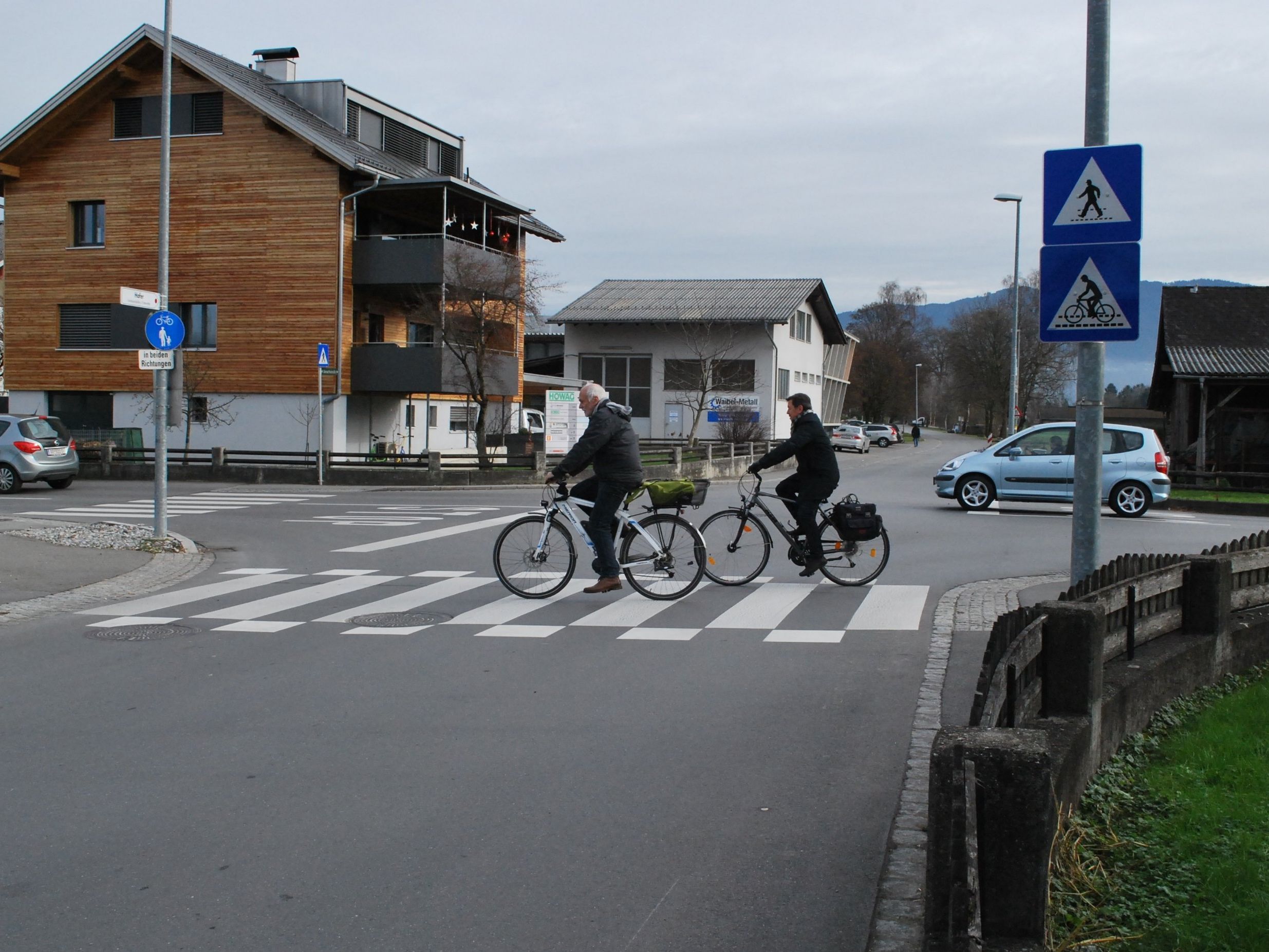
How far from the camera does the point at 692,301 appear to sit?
6012 cm

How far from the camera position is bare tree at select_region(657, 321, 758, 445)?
187 feet

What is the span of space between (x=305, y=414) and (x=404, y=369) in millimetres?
3127

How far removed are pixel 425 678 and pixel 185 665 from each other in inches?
67.9

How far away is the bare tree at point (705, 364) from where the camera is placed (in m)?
57.1

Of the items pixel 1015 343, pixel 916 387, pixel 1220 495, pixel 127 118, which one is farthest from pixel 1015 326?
pixel 916 387

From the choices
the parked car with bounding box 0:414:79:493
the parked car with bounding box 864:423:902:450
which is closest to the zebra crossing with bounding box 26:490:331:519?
the parked car with bounding box 0:414:79:493

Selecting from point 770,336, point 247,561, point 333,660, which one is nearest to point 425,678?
point 333,660

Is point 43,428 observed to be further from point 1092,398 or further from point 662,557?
point 1092,398

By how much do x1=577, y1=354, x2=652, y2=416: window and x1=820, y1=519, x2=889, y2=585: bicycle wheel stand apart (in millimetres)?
47812

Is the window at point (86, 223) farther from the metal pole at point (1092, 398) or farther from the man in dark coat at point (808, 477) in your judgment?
the metal pole at point (1092, 398)

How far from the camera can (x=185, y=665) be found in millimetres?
8148

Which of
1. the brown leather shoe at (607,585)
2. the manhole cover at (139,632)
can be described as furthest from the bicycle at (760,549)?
the manhole cover at (139,632)

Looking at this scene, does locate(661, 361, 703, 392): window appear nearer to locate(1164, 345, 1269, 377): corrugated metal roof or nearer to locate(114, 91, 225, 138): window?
locate(1164, 345, 1269, 377): corrugated metal roof

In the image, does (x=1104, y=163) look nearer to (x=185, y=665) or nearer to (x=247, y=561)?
(x=185, y=665)
